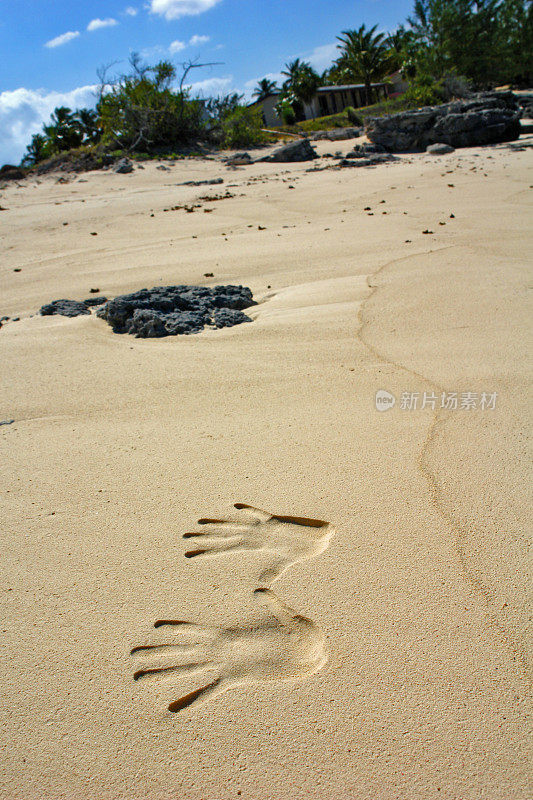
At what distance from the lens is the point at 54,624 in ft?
4.43

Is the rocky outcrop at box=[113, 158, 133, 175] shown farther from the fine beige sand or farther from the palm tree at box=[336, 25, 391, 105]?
the palm tree at box=[336, 25, 391, 105]

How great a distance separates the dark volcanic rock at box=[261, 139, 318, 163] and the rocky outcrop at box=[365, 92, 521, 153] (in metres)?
1.65

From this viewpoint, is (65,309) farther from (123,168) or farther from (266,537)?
(123,168)

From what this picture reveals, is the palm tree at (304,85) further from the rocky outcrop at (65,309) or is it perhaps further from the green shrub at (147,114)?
the rocky outcrop at (65,309)

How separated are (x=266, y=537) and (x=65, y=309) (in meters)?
2.74

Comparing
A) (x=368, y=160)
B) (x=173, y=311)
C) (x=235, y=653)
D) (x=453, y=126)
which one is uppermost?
(x=453, y=126)

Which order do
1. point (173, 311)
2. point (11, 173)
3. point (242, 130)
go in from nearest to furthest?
point (173, 311) → point (11, 173) → point (242, 130)

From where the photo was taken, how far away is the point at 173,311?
11.1ft

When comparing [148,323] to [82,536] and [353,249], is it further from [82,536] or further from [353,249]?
[353,249]

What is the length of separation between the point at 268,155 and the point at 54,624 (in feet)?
39.1

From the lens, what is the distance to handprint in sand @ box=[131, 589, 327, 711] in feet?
3.88

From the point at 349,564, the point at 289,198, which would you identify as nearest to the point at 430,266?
the point at 349,564

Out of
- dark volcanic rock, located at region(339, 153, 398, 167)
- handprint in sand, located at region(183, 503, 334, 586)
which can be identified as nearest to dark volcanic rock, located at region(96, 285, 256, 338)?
handprint in sand, located at region(183, 503, 334, 586)

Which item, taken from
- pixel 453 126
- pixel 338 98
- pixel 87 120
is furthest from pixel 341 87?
pixel 453 126
